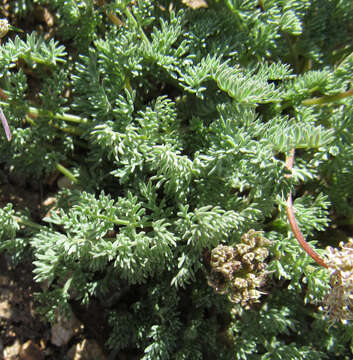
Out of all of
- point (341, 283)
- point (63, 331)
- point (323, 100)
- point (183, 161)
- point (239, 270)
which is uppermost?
point (323, 100)

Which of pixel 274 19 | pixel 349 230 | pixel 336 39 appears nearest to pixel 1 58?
pixel 274 19

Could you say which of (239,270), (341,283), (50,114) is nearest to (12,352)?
(50,114)

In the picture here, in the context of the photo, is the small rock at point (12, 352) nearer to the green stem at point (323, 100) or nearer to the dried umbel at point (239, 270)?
the dried umbel at point (239, 270)

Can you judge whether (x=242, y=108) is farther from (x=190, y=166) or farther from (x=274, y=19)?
(x=274, y=19)

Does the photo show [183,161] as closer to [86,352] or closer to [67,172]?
[67,172]

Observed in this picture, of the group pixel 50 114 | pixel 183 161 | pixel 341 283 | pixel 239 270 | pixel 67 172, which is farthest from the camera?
pixel 67 172
